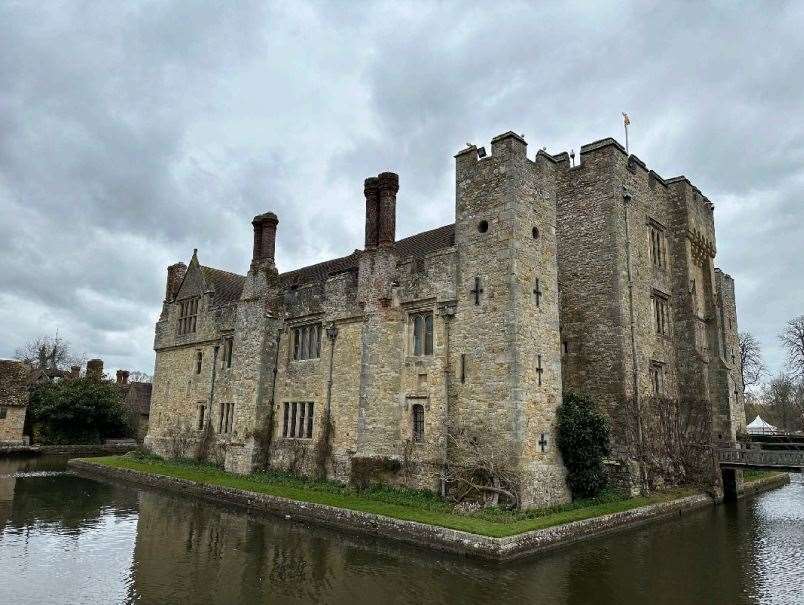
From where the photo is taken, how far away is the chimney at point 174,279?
34.3 metres

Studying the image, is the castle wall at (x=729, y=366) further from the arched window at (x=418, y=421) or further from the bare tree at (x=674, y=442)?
the arched window at (x=418, y=421)

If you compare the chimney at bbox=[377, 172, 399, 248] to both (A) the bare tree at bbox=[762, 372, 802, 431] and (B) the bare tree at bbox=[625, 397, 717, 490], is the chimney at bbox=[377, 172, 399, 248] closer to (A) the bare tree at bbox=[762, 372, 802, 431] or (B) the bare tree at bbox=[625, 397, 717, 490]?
(B) the bare tree at bbox=[625, 397, 717, 490]

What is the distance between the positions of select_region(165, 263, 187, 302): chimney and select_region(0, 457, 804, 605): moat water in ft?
55.1

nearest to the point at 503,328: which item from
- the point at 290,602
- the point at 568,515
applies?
the point at 568,515

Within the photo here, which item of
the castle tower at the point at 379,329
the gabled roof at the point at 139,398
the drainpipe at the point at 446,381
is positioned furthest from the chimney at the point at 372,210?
the gabled roof at the point at 139,398

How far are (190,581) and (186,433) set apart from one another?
19813 mm

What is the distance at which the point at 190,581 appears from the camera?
11.9 metres

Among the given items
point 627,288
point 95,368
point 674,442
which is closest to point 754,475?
point 674,442

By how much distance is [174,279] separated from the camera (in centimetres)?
3466

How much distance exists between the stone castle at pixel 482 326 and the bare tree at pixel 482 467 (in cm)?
29

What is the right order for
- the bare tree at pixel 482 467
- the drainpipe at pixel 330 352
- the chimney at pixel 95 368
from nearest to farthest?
the bare tree at pixel 482 467
the drainpipe at pixel 330 352
the chimney at pixel 95 368

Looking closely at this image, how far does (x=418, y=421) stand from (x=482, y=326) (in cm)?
420

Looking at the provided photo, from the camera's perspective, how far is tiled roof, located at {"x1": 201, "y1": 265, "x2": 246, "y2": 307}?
30.7 metres

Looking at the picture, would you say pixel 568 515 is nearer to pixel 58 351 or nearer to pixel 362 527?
pixel 362 527
